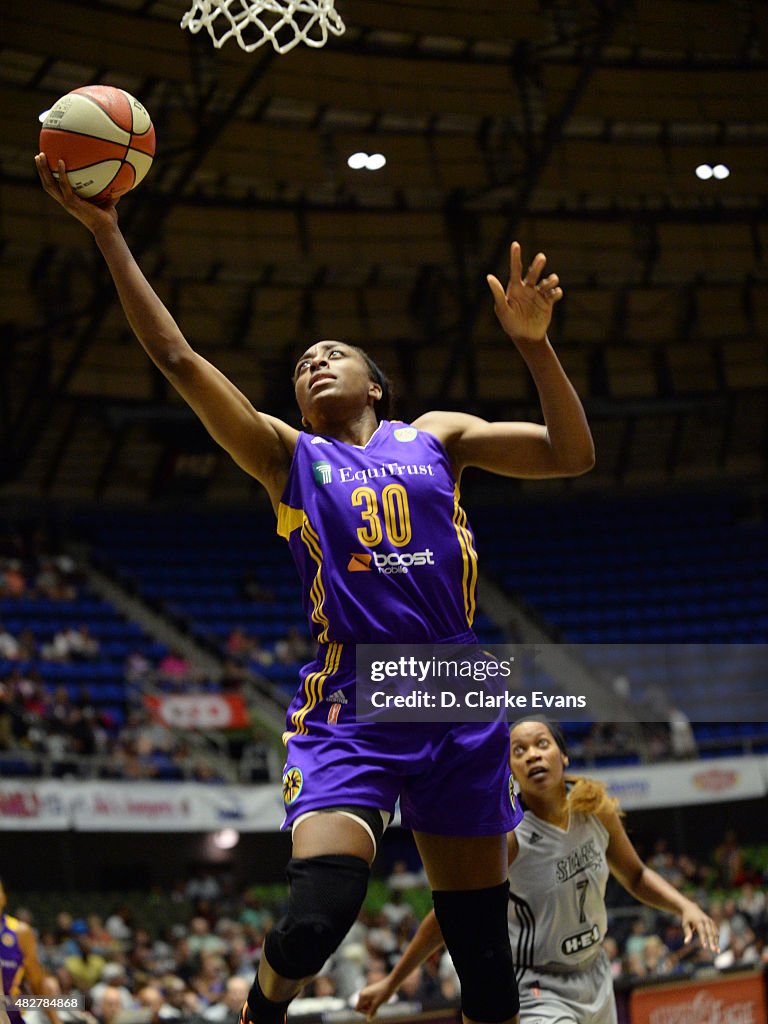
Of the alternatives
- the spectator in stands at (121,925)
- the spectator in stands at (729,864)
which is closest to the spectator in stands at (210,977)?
the spectator in stands at (121,925)

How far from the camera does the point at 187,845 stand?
18.0m

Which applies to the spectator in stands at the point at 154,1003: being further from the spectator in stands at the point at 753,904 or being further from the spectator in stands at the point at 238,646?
the spectator in stands at the point at 238,646

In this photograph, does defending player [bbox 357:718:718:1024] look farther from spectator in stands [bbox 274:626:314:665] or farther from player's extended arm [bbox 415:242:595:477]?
spectator in stands [bbox 274:626:314:665]

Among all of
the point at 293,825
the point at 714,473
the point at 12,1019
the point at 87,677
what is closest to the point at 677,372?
the point at 714,473

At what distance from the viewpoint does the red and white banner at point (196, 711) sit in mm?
17266

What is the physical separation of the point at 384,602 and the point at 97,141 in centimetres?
148

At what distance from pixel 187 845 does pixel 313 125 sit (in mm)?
9762

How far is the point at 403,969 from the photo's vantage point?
14.6 feet

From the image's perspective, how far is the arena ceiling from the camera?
52.5 feet

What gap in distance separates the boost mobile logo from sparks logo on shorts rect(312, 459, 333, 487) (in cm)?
23

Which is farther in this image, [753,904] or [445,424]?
[753,904]

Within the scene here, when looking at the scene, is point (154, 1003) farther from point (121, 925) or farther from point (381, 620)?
point (381, 620)

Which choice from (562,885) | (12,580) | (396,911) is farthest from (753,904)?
(562,885)

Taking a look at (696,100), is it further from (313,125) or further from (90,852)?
(90,852)
